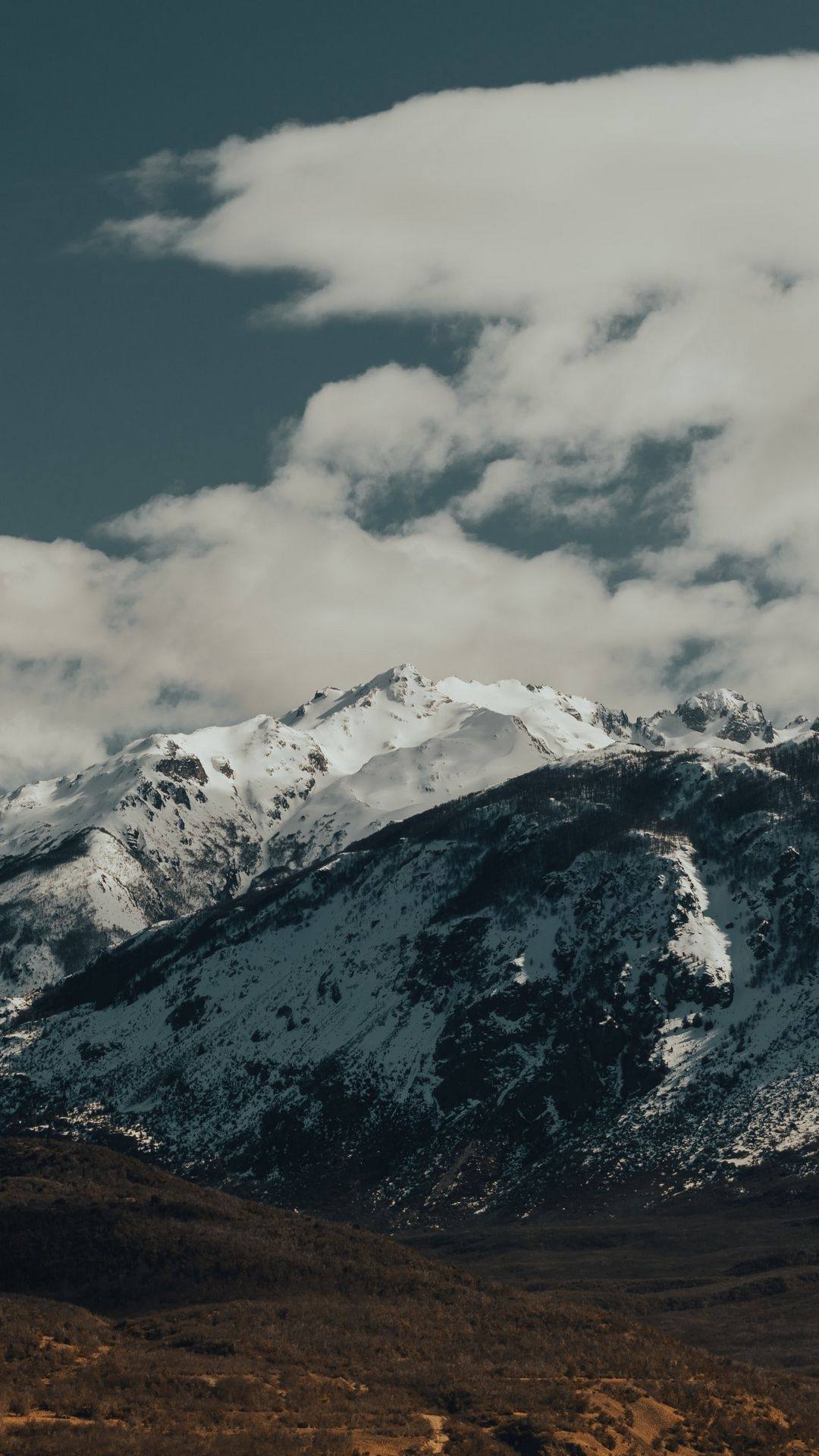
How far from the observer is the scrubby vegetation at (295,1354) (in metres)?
48.0

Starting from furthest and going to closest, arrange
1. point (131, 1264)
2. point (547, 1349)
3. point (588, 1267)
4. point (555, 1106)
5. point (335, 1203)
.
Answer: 1. point (555, 1106)
2. point (335, 1203)
3. point (588, 1267)
4. point (131, 1264)
5. point (547, 1349)

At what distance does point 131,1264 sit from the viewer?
79.8 meters

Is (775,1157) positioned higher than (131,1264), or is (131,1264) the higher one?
(131,1264)

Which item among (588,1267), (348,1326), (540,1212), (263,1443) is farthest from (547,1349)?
(540,1212)

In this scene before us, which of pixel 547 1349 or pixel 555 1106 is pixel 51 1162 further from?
pixel 555 1106

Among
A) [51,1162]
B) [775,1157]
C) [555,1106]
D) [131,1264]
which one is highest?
[51,1162]

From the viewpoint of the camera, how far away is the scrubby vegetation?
158ft

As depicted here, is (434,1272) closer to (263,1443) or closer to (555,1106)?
(263,1443)

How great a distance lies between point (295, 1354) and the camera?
60438 mm

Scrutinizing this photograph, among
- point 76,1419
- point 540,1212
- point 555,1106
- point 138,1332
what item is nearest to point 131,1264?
point 138,1332

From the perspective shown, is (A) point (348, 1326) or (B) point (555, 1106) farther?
(B) point (555, 1106)

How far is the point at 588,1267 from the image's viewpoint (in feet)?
462

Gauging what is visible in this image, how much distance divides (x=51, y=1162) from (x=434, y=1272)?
103 ft

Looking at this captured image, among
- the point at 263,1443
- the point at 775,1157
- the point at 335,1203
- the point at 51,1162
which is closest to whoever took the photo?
the point at 263,1443
